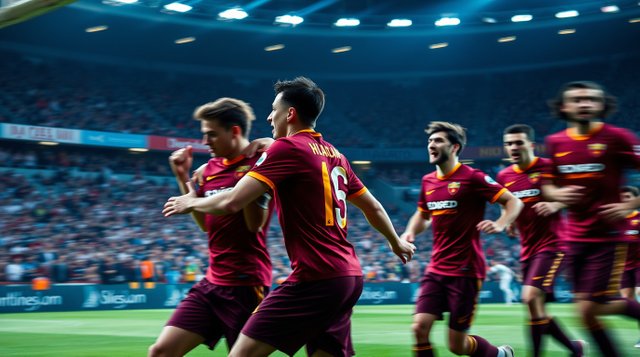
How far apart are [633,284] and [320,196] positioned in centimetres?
848

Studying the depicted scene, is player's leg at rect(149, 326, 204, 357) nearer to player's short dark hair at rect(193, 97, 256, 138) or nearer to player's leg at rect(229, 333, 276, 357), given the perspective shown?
player's leg at rect(229, 333, 276, 357)

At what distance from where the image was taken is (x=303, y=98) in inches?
195

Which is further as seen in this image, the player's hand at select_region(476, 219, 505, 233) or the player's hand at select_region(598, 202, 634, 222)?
→ the player's hand at select_region(476, 219, 505, 233)

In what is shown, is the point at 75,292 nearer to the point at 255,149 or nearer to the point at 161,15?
the point at 161,15

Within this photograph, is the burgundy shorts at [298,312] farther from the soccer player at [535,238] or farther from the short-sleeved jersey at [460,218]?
the soccer player at [535,238]

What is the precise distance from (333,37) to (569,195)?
3677cm

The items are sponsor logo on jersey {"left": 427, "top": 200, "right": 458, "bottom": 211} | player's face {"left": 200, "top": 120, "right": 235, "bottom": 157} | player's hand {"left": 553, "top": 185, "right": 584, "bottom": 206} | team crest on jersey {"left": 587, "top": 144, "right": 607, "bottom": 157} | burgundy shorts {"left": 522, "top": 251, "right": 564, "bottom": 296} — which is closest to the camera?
player's face {"left": 200, "top": 120, "right": 235, "bottom": 157}

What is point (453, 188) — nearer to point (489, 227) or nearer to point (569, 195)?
point (489, 227)

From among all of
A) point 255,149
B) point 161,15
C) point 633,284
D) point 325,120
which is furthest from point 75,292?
point 325,120

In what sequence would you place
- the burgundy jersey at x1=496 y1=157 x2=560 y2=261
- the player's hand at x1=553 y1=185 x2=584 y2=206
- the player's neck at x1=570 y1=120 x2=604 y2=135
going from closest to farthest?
the player's hand at x1=553 y1=185 x2=584 y2=206 → the player's neck at x1=570 y1=120 x2=604 y2=135 → the burgundy jersey at x1=496 y1=157 x2=560 y2=261

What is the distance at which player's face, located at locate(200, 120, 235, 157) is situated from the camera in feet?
19.1

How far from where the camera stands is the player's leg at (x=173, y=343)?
560 centimetres

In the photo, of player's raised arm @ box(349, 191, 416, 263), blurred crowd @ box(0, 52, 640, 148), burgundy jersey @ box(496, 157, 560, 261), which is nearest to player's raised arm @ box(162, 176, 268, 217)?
player's raised arm @ box(349, 191, 416, 263)

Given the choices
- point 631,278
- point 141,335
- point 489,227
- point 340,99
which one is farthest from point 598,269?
point 340,99
